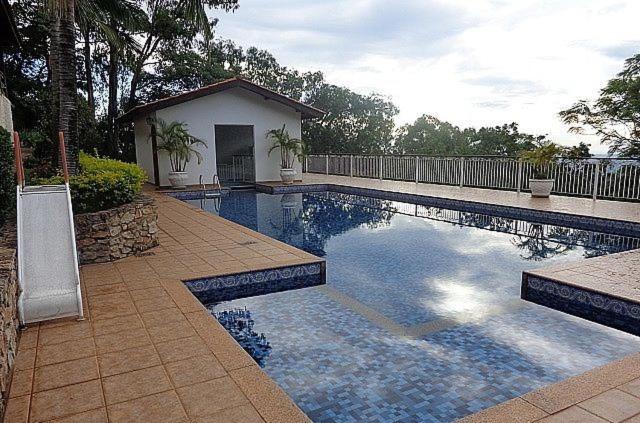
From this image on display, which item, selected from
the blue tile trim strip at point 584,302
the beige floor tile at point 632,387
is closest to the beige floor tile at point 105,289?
the beige floor tile at point 632,387

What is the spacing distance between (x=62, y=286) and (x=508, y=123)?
16971mm

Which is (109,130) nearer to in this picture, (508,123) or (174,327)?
(508,123)

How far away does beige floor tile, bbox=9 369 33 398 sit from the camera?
2.57 m

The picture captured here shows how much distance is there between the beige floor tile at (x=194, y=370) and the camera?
2701 mm

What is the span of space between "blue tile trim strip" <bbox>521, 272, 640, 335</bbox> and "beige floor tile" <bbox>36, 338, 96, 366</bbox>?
4.30m

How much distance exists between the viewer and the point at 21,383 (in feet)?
8.75

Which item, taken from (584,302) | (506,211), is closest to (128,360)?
(584,302)

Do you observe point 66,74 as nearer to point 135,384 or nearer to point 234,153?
point 135,384

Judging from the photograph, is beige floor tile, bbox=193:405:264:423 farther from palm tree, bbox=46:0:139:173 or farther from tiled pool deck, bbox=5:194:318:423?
palm tree, bbox=46:0:139:173

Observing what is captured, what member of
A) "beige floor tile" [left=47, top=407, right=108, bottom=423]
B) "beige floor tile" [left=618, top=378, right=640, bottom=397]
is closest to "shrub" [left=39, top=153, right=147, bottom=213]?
"beige floor tile" [left=47, top=407, right=108, bottom=423]

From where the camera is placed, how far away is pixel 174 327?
3494 millimetres

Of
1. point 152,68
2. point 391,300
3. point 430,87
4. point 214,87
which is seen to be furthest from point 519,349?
point 152,68

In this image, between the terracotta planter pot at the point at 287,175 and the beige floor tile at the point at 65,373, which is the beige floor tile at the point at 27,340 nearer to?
Answer: the beige floor tile at the point at 65,373

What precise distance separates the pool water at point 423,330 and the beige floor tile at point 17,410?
1.56 m
